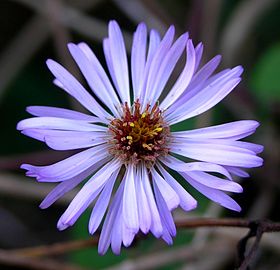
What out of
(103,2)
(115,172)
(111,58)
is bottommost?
(115,172)

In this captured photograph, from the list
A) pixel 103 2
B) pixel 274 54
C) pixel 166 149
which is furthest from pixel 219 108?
pixel 166 149

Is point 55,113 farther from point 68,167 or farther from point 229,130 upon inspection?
point 229,130

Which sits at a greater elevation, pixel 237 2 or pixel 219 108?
pixel 237 2

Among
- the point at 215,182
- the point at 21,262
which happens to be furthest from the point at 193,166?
the point at 21,262

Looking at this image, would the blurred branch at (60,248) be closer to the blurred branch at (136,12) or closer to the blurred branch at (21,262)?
the blurred branch at (21,262)

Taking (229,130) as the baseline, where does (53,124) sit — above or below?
above

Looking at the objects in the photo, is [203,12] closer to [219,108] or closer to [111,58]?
[219,108]

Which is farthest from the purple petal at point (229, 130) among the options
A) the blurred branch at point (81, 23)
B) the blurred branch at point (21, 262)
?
the blurred branch at point (81, 23)
